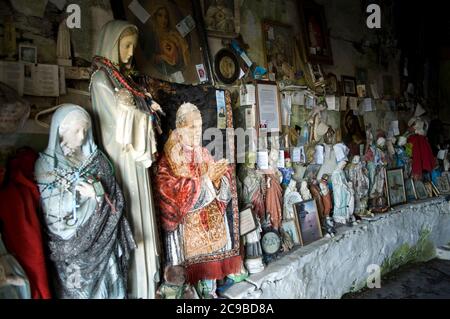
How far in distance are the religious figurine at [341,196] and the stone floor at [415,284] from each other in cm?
84

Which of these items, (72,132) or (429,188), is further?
(429,188)

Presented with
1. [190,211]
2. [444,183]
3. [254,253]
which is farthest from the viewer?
[444,183]

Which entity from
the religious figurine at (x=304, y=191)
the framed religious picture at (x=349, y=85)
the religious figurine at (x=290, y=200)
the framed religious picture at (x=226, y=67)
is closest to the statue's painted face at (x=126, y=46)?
the framed religious picture at (x=226, y=67)

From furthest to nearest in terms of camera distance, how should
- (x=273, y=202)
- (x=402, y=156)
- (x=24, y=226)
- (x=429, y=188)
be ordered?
1. (x=429, y=188)
2. (x=402, y=156)
3. (x=273, y=202)
4. (x=24, y=226)

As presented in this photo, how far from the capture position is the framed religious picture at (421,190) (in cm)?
477

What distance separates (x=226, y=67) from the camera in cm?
274

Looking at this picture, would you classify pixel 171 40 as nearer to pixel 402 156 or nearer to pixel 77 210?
pixel 77 210

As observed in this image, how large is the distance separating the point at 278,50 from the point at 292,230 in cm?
183

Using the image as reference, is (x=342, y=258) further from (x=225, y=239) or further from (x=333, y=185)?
(x=225, y=239)

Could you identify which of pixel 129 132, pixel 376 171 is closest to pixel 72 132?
pixel 129 132

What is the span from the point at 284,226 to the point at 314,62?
1872mm

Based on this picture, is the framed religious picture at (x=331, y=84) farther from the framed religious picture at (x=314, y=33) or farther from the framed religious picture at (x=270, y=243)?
the framed religious picture at (x=270, y=243)

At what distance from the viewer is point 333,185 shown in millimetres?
3631
